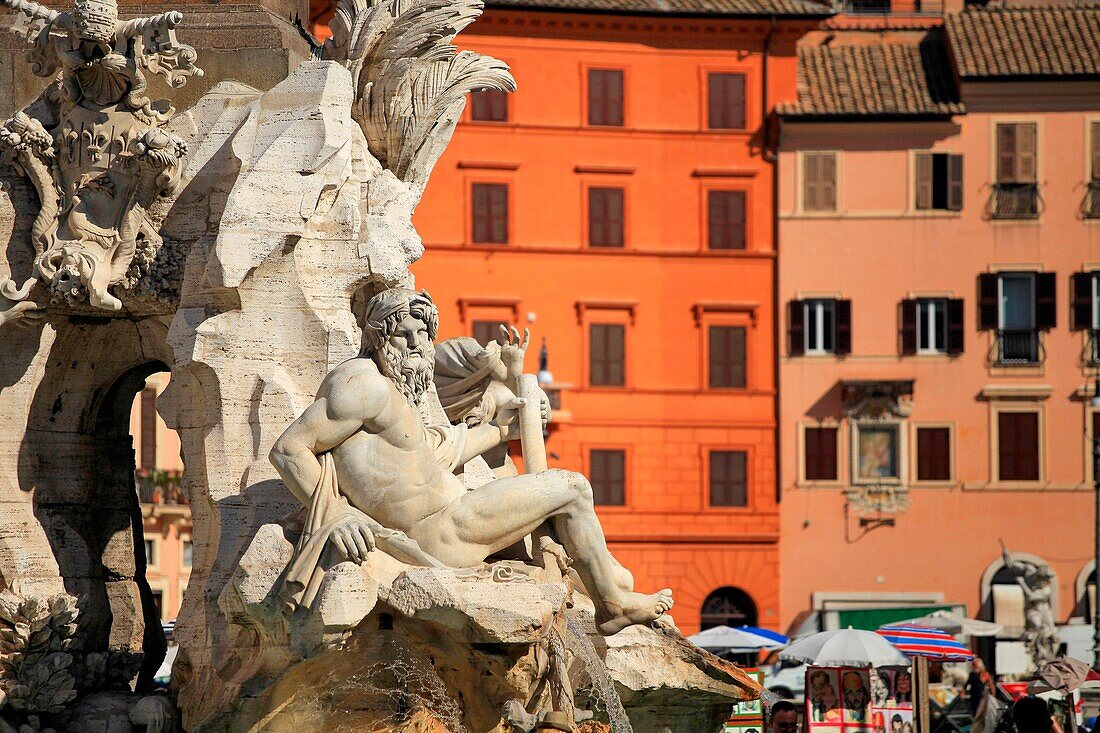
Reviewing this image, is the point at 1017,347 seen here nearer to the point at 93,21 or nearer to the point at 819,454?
the point at 819,454

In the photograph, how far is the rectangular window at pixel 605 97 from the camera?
170ft

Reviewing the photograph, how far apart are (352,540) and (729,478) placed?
40.3 metres

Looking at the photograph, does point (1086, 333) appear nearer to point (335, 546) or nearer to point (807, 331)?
point (807, 331)

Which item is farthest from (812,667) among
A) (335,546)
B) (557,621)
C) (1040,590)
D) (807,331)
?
(807,331)

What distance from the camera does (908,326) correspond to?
171 ft

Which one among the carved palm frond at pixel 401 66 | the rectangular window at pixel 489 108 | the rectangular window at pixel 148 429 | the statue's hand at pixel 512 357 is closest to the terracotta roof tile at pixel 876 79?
the rectangular window at pixel 489 108

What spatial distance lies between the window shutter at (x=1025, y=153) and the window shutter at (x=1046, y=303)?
8.05 feet

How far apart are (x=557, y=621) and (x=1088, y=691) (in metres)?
14.2

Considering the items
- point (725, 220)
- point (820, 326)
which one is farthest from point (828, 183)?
point (820, 326)

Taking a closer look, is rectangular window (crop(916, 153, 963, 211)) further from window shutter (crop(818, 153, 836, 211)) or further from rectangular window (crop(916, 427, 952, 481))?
rectangular window (crop(916, 427, 952, 481))

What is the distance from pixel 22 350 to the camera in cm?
1434

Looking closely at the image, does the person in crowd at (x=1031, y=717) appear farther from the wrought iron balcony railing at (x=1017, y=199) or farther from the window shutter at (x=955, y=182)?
the wrought iron balcony railing at (x=1017, y=199)

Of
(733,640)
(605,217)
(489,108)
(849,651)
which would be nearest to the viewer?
(849,651)

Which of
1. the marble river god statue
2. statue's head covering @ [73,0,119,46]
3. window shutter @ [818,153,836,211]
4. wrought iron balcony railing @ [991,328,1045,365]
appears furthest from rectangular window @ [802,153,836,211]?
statue's head covering @ [73,0,119,46]
